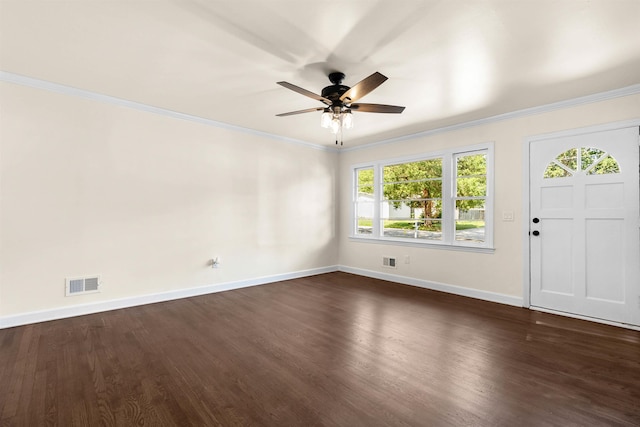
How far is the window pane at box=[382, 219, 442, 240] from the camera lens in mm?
5082

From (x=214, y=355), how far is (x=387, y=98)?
3.32 metres

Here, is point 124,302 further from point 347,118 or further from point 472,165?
point 472,165

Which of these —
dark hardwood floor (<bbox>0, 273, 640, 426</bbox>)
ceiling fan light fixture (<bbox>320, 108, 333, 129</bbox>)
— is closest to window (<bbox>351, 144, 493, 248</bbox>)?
dark hardwood floor (<bbox>0, 273, 640, 426</bbox>)

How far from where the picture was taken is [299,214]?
583 centimetres

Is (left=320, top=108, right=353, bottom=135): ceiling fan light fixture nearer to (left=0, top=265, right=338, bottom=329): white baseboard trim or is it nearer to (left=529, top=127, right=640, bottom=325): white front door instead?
(left=529, top=127, right=640, bottom=325): white front door

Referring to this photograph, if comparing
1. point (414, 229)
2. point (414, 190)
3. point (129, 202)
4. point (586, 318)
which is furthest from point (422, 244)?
point (129, 202)

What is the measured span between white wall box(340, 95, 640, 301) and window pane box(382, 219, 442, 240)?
0.80ft

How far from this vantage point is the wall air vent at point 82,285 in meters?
3.52

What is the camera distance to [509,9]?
6.78ft

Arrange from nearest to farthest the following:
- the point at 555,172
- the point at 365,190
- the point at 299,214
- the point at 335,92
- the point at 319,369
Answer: the point at 319,369 < the point at 335,92 < the point at 555,172 < the point at 299,214 < the point at 365,190

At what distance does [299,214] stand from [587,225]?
4.25m

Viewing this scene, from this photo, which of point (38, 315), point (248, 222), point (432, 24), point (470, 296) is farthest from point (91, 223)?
point (470, 296)

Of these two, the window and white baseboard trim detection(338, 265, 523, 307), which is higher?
the window

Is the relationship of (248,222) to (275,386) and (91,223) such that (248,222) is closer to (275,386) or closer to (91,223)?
(91,223)
